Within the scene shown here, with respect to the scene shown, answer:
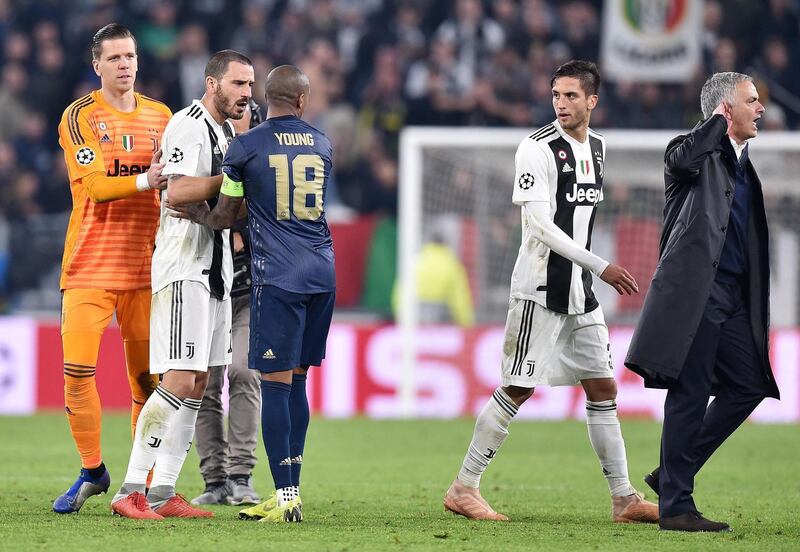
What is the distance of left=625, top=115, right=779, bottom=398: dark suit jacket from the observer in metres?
6.63

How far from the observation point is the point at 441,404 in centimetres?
1451

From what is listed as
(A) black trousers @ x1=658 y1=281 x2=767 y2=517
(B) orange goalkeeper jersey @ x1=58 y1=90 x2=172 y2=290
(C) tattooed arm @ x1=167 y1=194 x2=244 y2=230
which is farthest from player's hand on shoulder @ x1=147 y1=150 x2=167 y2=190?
(A) black trousers @ x1=658 y1=281 x2=767 y2=517

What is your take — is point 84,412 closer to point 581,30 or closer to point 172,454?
point 172,454

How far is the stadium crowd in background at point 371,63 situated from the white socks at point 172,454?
9839 mm

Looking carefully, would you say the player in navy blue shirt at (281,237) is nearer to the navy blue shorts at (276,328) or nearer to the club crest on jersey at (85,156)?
the navy blue shorts at (276,328)

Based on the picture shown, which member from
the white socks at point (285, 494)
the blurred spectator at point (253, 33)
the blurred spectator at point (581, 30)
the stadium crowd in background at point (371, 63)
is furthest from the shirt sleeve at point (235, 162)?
the blurred spectator at point (581, 30)

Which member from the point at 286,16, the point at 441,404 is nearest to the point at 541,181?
the point at 441,404

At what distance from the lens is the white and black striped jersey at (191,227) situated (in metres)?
6.96

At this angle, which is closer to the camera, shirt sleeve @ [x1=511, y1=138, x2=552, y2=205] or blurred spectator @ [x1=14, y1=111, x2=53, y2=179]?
shirt sleeve @ [x1=511, y1=138, x2=552, y2=205]

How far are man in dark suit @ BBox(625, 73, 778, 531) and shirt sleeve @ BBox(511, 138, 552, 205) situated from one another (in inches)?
24.9

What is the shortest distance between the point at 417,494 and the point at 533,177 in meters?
2.46

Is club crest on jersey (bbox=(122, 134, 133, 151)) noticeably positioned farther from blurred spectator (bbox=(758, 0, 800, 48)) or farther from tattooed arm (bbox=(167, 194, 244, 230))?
blurred spectator (bbox=(758, 0, 800, 48))

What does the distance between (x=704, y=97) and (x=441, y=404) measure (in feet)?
26.2

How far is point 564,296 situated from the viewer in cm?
717
